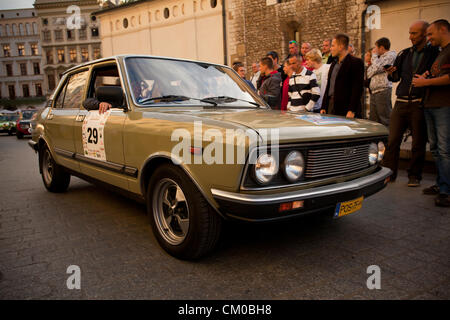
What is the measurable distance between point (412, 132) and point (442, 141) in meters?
0.67

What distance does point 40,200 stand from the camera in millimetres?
4844

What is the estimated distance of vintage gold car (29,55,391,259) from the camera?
230 cm

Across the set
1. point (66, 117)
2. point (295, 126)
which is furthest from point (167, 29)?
point (295, 126)

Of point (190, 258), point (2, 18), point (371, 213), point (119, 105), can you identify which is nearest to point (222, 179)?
point (190, 258)

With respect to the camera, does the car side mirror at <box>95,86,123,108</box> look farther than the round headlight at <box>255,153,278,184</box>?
Yes

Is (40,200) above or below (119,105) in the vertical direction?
below

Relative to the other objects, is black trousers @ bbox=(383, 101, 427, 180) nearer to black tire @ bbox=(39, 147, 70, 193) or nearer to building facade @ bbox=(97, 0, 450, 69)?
black tire @ bbox=(39, 147, 70, 193)

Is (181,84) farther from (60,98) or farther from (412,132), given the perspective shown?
(412,132)

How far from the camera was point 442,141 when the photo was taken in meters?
4.16

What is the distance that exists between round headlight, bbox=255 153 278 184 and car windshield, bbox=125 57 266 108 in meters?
A: 1.31

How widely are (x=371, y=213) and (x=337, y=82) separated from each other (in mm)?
2150

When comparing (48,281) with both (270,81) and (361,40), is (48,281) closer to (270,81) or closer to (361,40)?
(270,81)

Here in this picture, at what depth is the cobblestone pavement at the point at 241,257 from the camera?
2318 millimetres

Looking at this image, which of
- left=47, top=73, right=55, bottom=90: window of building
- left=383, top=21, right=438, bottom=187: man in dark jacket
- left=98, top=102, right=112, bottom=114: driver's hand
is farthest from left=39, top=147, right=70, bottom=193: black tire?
left=47, top=73, right=55, bottom=90: window of building
